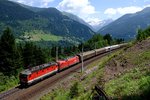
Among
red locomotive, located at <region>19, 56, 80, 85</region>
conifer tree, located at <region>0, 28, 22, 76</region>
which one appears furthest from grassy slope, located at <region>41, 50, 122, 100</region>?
conifer tree, located at <region>0, 28, 22, 76</region>

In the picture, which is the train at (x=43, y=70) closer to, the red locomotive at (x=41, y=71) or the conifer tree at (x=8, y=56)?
the red locomotive at (x=41, y=71)

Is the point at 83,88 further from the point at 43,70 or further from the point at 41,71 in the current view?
the point at 43,70

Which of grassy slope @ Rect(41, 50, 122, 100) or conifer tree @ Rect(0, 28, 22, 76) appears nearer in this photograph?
grassy slope @ Rect(41, 50, 122, 100)

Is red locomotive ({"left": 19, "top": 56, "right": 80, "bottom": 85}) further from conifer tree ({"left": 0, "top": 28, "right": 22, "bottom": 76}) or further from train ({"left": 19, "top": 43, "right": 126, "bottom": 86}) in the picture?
conifer tree ({"left": 0, "top": 28, "right": 22, "bottom": 76})

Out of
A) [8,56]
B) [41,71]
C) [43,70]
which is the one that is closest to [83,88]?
[41,71]

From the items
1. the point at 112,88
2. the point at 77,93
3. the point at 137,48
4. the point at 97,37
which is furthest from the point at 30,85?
the point at 97,37

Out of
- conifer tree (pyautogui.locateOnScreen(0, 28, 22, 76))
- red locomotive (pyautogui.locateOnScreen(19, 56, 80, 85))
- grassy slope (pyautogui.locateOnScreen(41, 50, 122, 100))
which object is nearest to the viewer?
grassy slope (pyautogui.locateOnScreen(41, 50, 122, 100))

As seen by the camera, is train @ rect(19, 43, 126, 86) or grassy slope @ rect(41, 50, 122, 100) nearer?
grassy slope @ rect(41, 50, 122, 100)

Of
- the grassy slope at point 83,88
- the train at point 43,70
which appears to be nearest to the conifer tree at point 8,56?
the train at point 43,70

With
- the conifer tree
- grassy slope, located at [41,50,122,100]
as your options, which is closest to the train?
grassy slope, located at [41,50,122,100]

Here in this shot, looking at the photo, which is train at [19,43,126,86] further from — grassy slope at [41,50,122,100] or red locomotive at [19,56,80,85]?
grassy slope at [41,50,122,100]

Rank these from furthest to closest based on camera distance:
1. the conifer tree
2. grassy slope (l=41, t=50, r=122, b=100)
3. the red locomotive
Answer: the conifer tree
the red locomotive
grassy slope (l=41, t=50, r=122, b=100)

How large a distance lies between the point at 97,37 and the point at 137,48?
501 feet

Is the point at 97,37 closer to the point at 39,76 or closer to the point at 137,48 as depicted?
the point at 39,76
